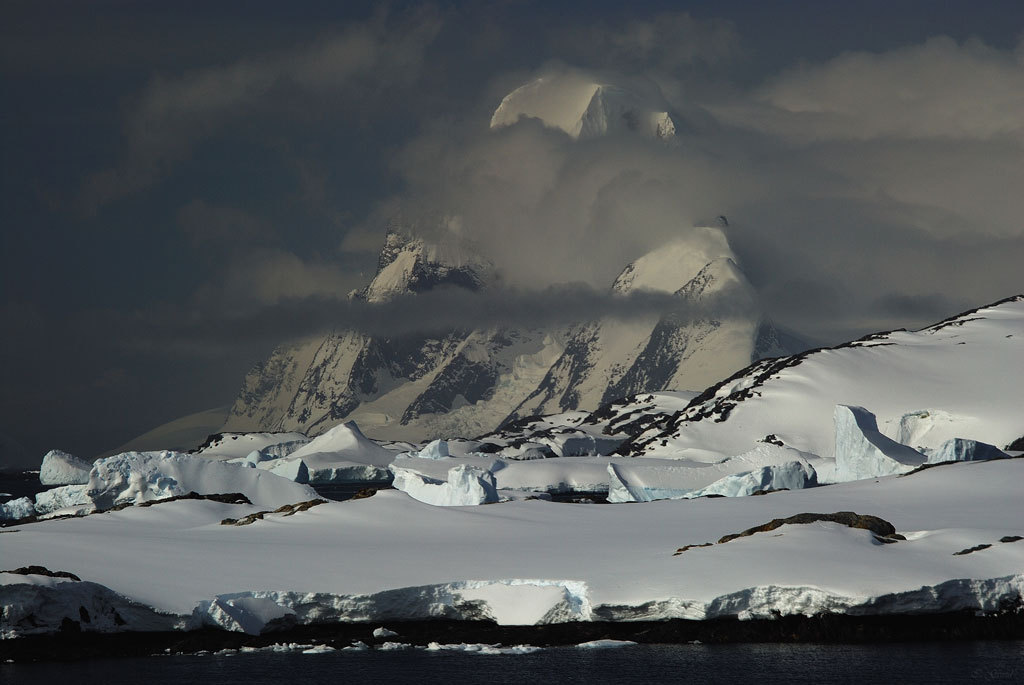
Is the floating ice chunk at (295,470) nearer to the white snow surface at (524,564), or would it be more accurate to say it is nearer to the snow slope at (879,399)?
the snow slope at (879,399)

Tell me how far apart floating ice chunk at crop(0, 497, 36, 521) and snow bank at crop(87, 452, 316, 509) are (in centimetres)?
1311

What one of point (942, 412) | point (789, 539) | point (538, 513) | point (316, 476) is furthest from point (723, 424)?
point (789, 539)

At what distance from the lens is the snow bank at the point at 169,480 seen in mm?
86188

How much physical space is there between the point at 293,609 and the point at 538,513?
65.8 feet

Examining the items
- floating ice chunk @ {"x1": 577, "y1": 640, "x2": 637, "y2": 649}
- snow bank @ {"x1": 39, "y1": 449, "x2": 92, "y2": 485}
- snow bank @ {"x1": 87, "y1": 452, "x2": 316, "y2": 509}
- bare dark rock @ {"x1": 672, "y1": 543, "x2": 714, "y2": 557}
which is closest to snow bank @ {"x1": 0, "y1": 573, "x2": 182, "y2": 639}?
floating ice chunk @ {"x1": 577, "y1": 640, "x2": 637, "y2": 649}

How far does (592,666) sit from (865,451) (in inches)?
2197

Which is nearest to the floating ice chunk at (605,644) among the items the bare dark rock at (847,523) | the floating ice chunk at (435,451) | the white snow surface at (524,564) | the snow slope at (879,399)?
the white snow surface at (524,564)

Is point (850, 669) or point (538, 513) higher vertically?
point (538, 513)

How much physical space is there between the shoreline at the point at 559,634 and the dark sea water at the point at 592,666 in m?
0.59

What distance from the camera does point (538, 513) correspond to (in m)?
61.8

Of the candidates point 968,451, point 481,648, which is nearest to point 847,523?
point 481,648

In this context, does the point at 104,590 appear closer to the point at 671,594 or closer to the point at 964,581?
the point at 671,594

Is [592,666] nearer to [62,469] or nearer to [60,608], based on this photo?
[60,608]

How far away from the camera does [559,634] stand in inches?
1663
